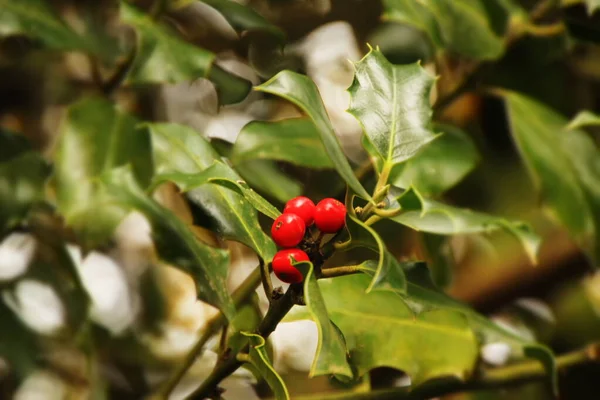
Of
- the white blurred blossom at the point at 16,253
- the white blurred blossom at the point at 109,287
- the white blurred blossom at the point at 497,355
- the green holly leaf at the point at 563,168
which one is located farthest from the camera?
the white blurred blossom at the point at 109,287

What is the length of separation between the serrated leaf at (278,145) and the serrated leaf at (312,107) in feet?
0.77

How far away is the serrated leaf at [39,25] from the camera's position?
2.60 feet

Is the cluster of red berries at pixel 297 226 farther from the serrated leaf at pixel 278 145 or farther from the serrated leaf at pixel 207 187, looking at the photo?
the serrated leaf at pixel 278 145

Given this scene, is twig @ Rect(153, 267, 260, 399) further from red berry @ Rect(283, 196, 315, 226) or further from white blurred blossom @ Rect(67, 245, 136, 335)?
white blurred blossom @ Rect(67, 245, 136, 335)

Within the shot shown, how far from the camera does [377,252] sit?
0.43 meters

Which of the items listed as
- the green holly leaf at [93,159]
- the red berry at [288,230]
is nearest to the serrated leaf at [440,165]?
the red berry at [288,230]

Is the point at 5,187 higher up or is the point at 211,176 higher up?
the point at 211,176

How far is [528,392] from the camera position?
121 centimetres

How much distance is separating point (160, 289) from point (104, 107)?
0.72 meters

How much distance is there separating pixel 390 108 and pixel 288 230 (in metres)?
0.13

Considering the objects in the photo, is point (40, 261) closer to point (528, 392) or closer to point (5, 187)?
point (5, 187)

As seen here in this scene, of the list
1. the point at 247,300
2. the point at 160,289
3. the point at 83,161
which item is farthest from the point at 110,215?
the point at 160,289

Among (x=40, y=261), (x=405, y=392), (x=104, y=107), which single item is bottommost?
(x=40, y=261)

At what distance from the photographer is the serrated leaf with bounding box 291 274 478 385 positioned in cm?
60
